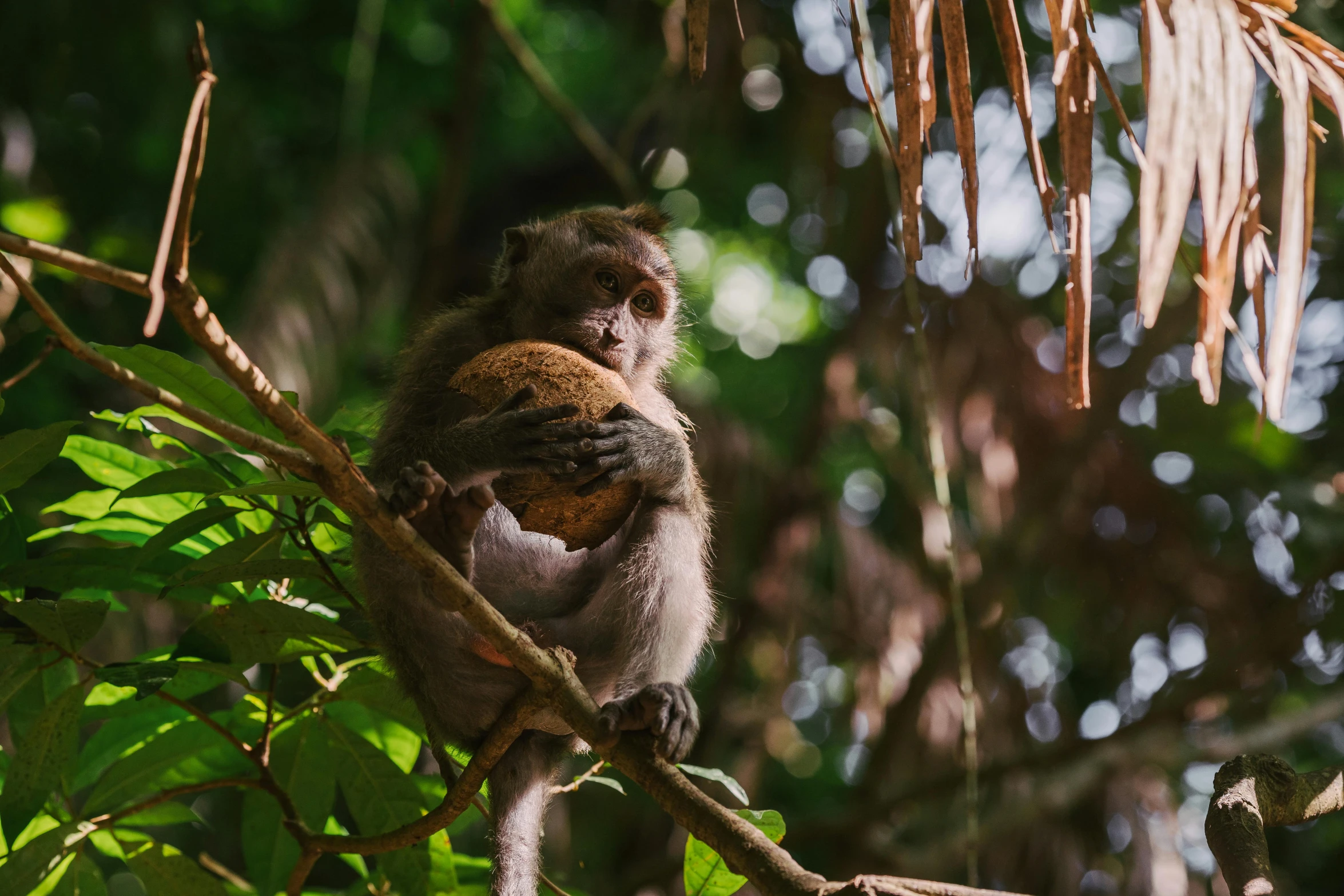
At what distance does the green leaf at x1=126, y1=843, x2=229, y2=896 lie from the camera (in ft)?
7.65

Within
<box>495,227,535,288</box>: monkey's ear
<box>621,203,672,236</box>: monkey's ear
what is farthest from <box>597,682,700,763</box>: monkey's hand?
<box>621,203,672,236</box>: monkey's ear

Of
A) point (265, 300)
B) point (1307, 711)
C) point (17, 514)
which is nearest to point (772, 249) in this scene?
point (265, 300)

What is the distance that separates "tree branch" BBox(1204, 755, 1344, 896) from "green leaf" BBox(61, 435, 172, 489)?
206 centimetres

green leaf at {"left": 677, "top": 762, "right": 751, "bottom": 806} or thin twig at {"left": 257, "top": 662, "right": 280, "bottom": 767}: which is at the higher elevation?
thin twig at {"left": 257, "top": 662, "right": 280, "bottom": 767}

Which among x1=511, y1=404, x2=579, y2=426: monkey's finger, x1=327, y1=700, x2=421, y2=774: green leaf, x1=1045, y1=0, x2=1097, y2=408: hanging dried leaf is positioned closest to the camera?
x1=1045, y1=0, x2=1097, y2=408: hanging dried leaf

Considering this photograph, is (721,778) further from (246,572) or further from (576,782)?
(246,572)

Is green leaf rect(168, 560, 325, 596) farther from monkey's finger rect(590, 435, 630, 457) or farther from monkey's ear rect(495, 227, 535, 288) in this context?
monkey's ear rect(495, 227, 535, 288)

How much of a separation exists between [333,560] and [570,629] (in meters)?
0.60

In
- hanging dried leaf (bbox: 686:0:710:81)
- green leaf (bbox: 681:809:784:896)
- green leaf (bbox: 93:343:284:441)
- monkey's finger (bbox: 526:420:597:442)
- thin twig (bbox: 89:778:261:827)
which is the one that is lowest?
green leaf (bbox: 681:809:784:896)

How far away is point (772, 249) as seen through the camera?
10211 mm

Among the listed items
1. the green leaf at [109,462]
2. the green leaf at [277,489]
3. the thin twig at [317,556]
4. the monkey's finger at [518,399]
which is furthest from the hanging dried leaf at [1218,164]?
the green leaf at [109,462]

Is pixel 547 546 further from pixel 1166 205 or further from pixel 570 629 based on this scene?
pixel 1166 205

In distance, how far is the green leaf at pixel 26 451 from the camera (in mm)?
1967

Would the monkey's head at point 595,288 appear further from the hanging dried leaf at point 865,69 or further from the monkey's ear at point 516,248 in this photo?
the hanging dried leaf at point 865,69
